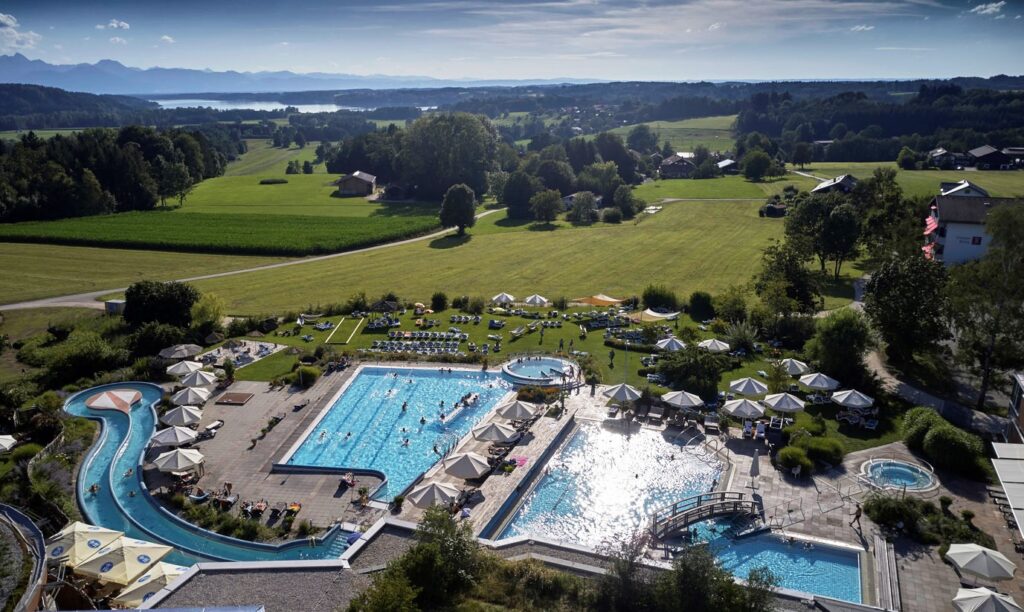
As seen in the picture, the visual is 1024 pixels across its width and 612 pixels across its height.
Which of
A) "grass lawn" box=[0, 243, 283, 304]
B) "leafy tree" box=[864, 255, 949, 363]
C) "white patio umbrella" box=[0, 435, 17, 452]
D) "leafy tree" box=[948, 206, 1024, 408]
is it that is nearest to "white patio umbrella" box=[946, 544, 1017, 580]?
"leafy tree" box=[948, 206, 1024, 408]

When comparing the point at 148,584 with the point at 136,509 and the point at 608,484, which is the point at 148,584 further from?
the point at 608,484

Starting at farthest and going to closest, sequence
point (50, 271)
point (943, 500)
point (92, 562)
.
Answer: point (50, 271), point (943, 500), point (92, 562)

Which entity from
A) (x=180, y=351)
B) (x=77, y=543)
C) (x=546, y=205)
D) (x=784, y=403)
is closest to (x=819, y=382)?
(x=784, y=403)

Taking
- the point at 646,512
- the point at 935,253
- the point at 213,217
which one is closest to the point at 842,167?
the point at 935,253

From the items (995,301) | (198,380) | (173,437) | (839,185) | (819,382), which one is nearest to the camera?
(173,437)

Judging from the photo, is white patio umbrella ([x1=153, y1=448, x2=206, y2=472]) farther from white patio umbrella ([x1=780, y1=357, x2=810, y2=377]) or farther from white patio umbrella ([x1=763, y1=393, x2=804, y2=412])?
white patio umbrella ([x1=780, y1=357, x2=810, y2=377])

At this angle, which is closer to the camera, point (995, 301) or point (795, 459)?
point (795, 459)

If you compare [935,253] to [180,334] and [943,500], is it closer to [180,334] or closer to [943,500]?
[943,500]
